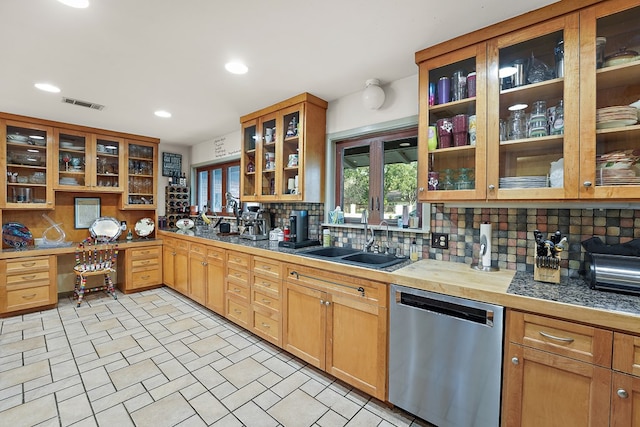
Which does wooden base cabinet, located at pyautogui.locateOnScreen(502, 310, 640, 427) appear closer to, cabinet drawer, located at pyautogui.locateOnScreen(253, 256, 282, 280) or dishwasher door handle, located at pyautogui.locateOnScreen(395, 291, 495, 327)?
dishwasher door handle, located at pyautogui.locateOnScreen(395, 291, 495, 327)

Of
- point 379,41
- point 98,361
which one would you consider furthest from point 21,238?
point 379,41

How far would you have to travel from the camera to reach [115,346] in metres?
2.62

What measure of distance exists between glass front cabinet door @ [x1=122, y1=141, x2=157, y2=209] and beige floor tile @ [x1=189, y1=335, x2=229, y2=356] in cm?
279

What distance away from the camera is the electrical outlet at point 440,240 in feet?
7.05

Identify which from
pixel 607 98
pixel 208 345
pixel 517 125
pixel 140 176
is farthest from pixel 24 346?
pixel 607 98

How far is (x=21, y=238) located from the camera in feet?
11.7

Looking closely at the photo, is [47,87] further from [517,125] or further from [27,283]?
[517,125]

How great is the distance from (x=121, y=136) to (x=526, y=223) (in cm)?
507

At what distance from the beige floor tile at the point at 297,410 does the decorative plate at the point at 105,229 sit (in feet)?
12.0

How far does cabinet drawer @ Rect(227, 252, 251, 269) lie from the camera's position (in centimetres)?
279

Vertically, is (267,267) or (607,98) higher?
(607,98)

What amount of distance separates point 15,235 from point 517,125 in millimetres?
5345

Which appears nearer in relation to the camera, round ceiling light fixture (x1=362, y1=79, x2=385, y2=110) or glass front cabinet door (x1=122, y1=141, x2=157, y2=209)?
round ceiling light fixture (x1=362, y1=79, x2=385, y2=110)

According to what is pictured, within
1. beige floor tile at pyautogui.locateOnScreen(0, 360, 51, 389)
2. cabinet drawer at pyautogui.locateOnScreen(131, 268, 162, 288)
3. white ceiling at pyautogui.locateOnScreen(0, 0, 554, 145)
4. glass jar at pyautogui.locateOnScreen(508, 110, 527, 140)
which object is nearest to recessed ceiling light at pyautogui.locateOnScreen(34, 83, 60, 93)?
white ceiling at pyautogui.locateOnScreen(0, 0, 554, 145)
